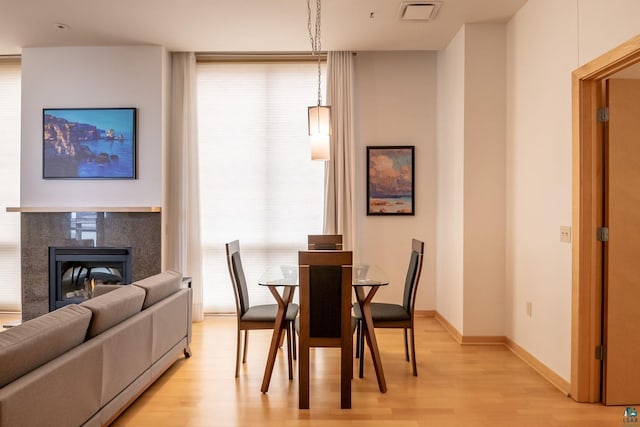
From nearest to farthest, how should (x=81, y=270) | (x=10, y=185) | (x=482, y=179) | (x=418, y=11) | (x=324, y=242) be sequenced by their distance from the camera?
(x=418, y=11)
(x=482, y=179)
(x=324, y=242)
(x=81, y=270)
(x=10, y=185)

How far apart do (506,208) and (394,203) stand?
136 cm

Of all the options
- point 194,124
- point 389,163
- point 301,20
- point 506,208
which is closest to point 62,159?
point 194,124

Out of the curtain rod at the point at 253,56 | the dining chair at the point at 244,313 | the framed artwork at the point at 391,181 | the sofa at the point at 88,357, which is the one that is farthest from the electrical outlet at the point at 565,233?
the curtain rod at the point at 253,56

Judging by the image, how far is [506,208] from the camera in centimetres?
431

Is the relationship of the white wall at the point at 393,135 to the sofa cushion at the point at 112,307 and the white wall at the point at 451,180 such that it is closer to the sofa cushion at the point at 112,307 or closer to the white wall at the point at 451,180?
the white wall at the point at 451,180

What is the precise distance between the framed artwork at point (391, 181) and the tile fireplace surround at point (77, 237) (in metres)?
2.41

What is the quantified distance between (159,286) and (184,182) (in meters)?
2.06

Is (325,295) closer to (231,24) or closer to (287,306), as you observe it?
(287,306)

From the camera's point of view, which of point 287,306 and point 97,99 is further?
point 97,99

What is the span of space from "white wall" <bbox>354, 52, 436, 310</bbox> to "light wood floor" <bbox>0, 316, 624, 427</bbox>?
1.50 metres

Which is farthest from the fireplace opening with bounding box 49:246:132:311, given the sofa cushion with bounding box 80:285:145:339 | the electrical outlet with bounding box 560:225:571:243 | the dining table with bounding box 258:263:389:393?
the electrical outlet with bounding box 560:225:571:243

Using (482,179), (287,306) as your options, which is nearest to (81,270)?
(287,306)

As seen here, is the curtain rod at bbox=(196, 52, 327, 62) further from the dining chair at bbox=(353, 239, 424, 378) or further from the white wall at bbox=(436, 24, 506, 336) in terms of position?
the dining chair at bbox=(353, 239, 424, 378)

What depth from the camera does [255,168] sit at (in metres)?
5.39
